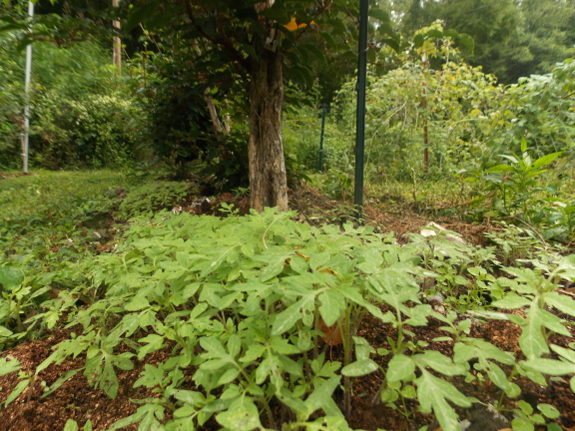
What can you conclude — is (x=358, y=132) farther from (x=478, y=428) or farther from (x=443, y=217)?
(x=478, y=428)

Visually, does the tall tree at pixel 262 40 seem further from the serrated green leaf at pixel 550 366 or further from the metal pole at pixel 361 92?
the serrated green leaf at pixel 550 366

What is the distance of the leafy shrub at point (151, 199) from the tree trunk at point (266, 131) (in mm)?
1067

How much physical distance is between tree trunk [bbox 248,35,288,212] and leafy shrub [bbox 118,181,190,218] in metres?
1.07

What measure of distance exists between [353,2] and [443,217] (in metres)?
1.97

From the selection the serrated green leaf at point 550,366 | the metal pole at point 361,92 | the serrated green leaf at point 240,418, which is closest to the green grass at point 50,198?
the metal pole at point 361,92

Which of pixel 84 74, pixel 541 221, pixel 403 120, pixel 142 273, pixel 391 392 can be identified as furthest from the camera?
pixel 403 120

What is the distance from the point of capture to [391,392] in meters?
0.76

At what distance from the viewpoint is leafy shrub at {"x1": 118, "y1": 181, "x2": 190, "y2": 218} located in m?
2.89

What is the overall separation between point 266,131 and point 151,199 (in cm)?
158

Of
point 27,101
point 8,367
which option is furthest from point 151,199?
point 8,367

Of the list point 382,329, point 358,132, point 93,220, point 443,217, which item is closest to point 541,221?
point 443,217

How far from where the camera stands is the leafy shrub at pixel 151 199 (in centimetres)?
289

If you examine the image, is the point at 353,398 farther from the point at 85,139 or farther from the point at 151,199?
the point at 85,139

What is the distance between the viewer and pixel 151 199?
121 inches
